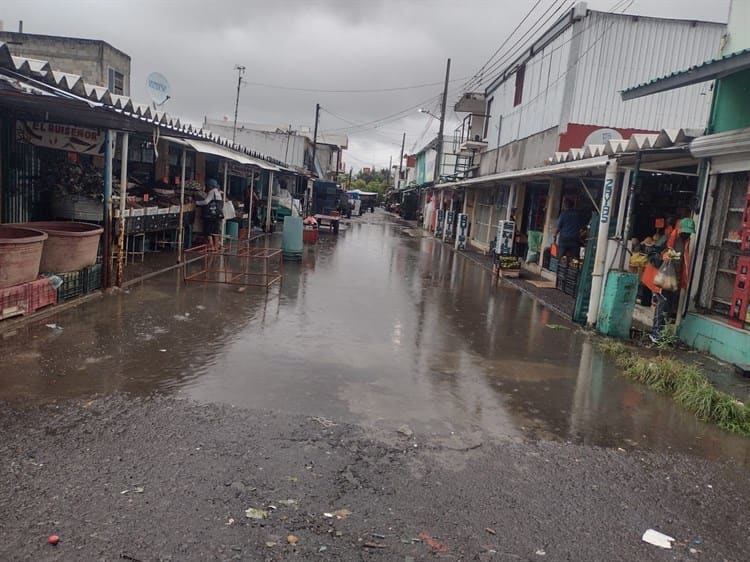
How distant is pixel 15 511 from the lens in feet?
11.4

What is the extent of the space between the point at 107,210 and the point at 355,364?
5318mm

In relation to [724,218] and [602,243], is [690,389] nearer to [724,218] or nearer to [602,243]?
[724,218]

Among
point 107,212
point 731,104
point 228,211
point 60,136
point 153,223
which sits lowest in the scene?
point 153,223

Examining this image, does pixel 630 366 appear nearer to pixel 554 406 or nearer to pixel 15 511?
pixel 554 406

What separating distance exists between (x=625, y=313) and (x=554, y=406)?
383 centimetres

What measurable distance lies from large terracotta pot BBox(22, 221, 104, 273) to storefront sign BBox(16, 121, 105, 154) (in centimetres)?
186

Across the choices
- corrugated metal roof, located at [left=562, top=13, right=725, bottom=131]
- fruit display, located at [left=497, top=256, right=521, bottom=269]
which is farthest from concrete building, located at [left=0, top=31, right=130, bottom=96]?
corrugated metal roof, located at [left=562, top=13, right=725, bottom=131]

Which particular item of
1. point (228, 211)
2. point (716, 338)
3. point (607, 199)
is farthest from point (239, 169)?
point (716, 338)

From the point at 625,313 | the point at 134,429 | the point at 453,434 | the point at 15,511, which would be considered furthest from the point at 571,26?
the point at 15,511

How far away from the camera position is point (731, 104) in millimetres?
8477

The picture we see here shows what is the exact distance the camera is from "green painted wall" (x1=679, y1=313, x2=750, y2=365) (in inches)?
309

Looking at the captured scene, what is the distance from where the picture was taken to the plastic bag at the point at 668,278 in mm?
8812

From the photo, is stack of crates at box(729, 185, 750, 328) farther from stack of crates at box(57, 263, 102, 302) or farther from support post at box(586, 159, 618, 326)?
stack of crates at box(57, 263, 102, 302)

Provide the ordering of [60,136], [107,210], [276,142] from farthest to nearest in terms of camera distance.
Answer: [276,142] < [60,136] < [107,210]
